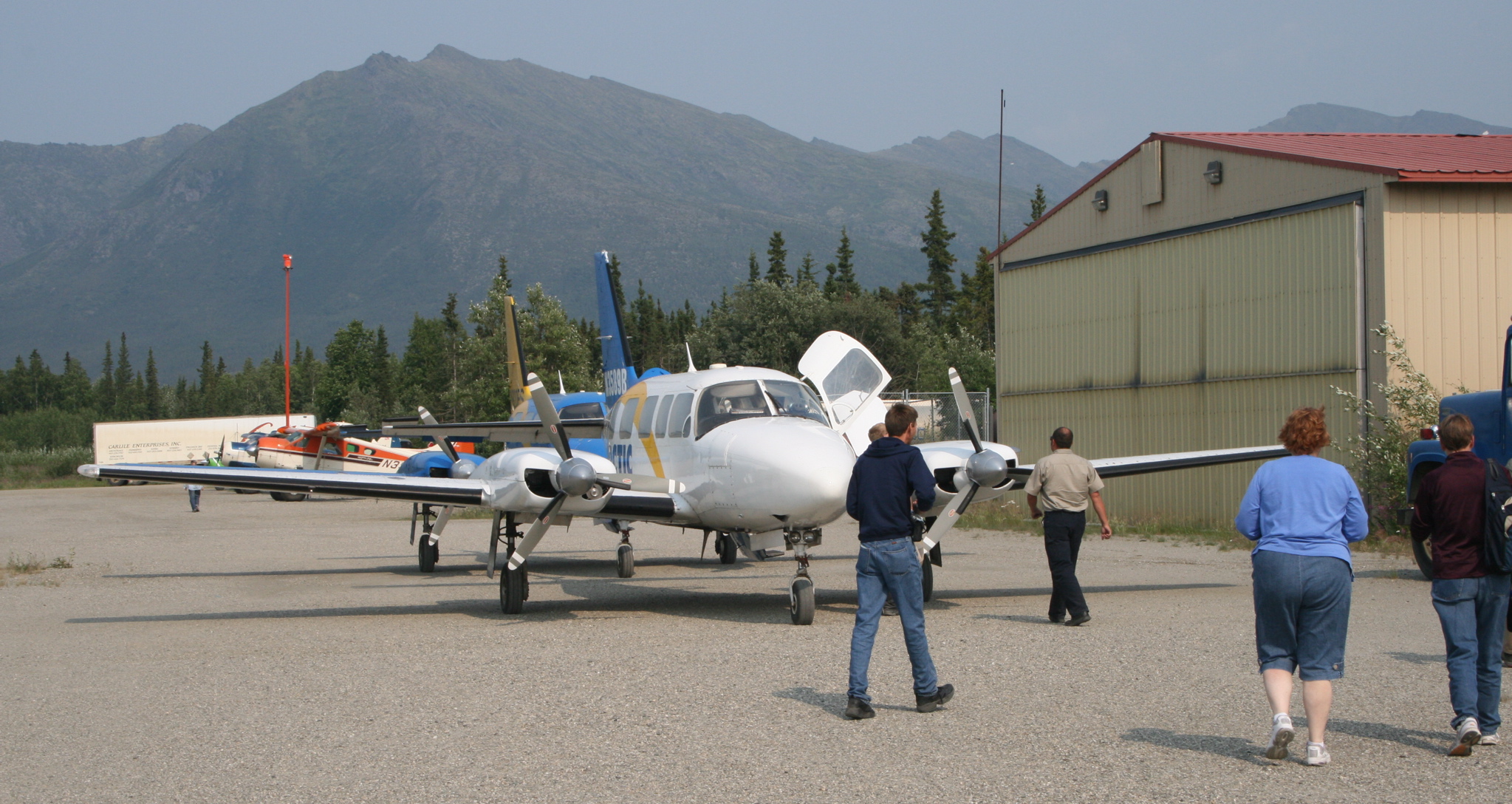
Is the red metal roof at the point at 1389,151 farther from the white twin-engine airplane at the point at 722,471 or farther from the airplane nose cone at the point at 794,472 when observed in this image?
the airplane nose cone at the point at 794,472

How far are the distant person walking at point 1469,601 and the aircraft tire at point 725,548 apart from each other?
340 inches

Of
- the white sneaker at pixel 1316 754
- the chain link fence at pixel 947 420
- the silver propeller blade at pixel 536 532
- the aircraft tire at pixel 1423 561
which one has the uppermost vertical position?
the chain link fence at pixel 947 420

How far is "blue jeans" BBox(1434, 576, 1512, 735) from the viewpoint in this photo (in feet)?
19.9

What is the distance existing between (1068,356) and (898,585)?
20836 millimetres

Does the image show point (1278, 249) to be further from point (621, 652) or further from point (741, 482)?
point (621, 652)

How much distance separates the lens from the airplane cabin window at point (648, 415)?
45.8 ft

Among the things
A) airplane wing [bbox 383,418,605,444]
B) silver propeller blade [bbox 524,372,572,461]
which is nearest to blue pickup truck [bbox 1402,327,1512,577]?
silver propeller blade [bbox 524,372,572,461]

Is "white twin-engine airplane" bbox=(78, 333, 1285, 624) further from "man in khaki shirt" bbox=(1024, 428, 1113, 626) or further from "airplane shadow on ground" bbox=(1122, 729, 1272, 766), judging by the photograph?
"airplane shadow on ground" bbox=(1122, 729, 1272, 766)

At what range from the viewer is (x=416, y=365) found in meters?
126

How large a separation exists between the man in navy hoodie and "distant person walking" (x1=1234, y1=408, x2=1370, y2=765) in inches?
76.6

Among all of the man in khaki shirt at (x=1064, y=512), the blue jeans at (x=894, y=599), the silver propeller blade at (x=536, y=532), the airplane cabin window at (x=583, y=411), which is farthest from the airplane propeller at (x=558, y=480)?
the airplane cabin window at (x=583, y=411)

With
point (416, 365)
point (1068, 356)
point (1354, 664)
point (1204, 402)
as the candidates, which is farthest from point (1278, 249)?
point (416, 365)

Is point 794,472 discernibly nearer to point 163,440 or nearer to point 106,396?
point 163,440

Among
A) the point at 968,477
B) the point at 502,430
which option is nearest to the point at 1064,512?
the point at 968,477
